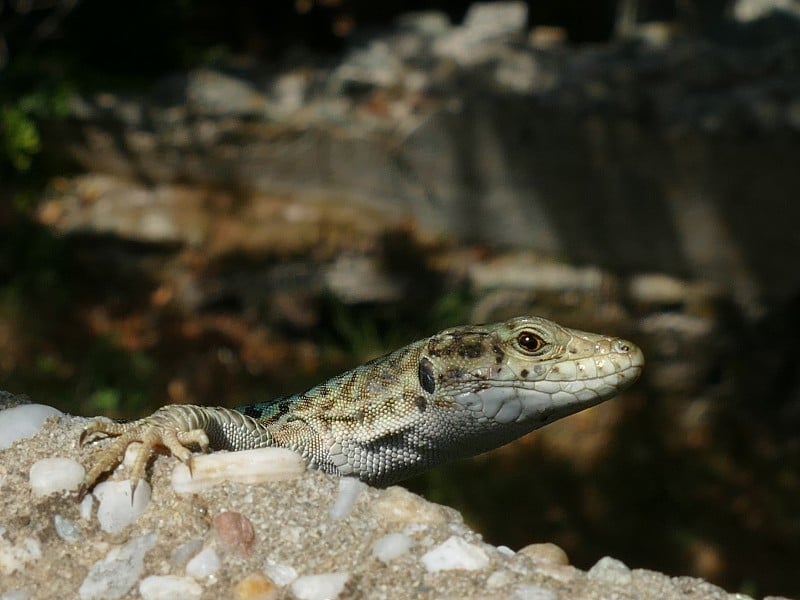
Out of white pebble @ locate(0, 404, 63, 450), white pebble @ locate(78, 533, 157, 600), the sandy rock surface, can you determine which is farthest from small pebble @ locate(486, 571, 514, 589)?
white pebble @ locate(0, 404, 63, 450)

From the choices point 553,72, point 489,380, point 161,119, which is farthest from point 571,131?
point 489,380

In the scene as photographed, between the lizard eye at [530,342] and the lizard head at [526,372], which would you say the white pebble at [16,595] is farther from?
the lizard eye at [530,342]

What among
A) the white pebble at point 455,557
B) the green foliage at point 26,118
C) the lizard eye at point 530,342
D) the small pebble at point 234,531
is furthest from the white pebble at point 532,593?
Result: the green foliage at point 26,118

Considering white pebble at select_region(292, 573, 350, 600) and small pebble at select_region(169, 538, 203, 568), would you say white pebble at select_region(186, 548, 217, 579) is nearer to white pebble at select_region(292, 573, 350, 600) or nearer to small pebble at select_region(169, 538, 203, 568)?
small pebble at select_region(169, 538, 203, 568)

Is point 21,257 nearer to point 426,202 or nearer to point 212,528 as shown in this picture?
point 426,202

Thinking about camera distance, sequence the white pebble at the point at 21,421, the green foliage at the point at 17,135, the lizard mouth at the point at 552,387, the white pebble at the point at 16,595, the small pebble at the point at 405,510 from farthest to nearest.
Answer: the green foliage at the point at 17,135 < the lizard mouth at the point at 552,387 < the white pebble at the point at 21,421 < the small pebble at the point at 405,510 < the white pebble at the point at 16,595

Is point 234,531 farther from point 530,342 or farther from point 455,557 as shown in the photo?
point 530,342

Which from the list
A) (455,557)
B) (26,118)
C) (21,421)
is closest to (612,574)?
(455,557)
